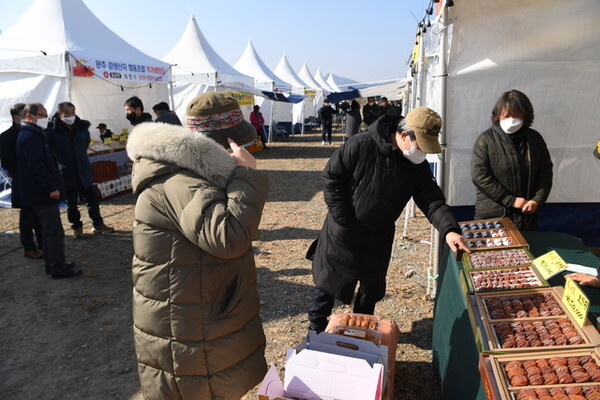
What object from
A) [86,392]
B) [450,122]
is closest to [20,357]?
[86,392]

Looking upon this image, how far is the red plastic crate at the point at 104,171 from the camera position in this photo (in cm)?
856

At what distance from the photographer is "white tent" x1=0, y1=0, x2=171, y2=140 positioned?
7957 mm

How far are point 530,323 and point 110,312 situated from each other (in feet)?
12.0

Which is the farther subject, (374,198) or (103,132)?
(103,132)

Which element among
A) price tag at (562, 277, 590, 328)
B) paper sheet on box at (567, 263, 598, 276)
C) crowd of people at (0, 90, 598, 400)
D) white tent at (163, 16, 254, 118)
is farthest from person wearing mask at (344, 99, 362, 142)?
price tag at (562, 277, 590, 328)

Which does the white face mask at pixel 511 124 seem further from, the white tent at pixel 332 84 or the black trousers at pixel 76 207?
the white tent at pixel 332 84

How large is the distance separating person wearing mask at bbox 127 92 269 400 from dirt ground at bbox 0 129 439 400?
133cm

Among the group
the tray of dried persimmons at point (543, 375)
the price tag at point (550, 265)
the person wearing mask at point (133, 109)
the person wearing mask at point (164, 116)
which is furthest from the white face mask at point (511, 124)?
the person wearing mask at point (133, 109)

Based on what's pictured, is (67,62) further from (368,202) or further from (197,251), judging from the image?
(197,251)

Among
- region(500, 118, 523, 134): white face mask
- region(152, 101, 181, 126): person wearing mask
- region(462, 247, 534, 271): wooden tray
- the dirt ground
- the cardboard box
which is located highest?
region(152, 101, 181, 126): person wearing mask

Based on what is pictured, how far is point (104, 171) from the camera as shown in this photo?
28.7 ft

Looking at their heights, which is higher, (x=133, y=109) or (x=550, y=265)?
(x=133, y=109)

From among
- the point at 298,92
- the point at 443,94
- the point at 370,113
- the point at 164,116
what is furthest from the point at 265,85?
the point at 443,94

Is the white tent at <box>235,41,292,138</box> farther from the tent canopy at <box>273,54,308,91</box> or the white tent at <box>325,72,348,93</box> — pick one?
the white tent at <box>325,72,348,93</box>
